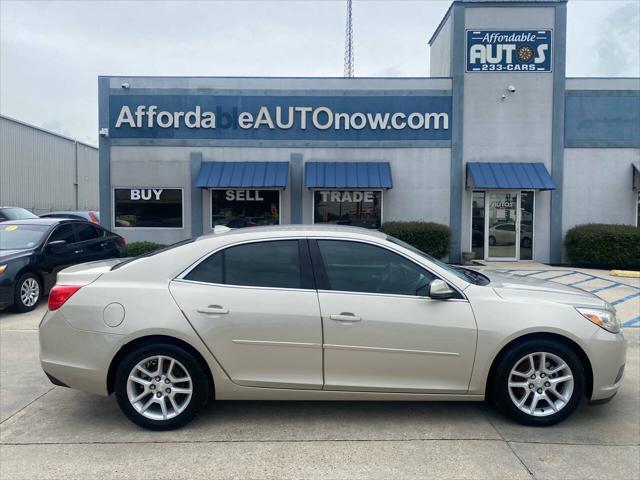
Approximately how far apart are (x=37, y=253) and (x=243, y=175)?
700 cm

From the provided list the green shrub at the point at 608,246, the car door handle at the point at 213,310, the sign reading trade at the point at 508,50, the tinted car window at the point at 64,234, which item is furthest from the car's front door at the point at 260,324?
the sign reading trade at the point at 508,50

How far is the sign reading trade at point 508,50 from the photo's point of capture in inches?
592

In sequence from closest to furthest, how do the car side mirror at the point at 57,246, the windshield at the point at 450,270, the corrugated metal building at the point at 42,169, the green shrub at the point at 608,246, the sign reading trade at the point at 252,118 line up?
the windshield at the point at 450,270 → the car side mirror at the point at 57,246 → the green shrub at the point at 608,246 → the sign reading trade at the point at 252,118 → the corrugated metal building at the point at 42,169

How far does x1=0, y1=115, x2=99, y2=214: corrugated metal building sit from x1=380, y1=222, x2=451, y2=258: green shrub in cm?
2398

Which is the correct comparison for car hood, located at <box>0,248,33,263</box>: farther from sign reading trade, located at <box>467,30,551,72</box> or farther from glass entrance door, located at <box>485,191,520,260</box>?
sign reading trade, located at <box>467,30,551,72</box>

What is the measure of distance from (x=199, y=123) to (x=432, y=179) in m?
6.95

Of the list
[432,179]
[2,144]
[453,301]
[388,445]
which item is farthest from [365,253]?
[2,144]

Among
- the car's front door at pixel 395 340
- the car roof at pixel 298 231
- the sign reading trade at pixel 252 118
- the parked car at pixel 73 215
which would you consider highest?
the sign reading trade at pixel 252 118

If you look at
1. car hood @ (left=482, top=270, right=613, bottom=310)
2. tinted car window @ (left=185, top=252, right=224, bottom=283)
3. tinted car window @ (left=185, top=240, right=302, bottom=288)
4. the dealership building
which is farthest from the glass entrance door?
tinted car window @ (left=185, top=252, right=224, bottom=283)

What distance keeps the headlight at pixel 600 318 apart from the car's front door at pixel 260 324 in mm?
2093

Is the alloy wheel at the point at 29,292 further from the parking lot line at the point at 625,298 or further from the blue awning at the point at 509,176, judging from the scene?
the blue awning at the point at 509,176

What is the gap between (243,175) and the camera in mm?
14914

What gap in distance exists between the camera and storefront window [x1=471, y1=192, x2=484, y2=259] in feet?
50.5

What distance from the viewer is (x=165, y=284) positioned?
4.12 metres
